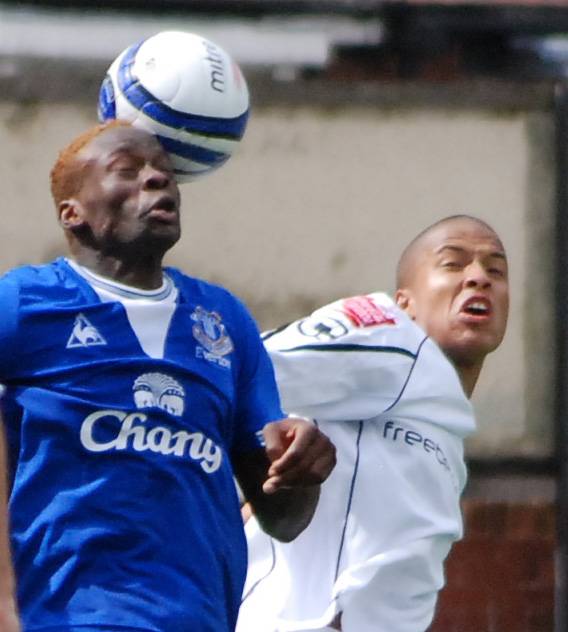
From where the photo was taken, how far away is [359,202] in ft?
21.9

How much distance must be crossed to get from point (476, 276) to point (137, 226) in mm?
1552

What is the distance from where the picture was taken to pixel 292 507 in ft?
11.5

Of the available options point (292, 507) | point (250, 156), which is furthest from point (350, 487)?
point (250, 156)

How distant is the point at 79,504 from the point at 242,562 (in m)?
0.34

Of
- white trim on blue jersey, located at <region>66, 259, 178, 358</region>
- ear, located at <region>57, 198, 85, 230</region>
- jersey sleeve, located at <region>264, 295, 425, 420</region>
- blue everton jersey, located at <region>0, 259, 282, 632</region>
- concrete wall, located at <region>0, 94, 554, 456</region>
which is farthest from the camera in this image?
concrete wall, located at <region>0, 94, 554, 456</region>

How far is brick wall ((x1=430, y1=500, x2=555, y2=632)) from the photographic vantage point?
6.54 meters

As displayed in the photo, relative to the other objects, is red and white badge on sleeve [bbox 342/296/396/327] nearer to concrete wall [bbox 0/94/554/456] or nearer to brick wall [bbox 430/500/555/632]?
concrete wall [bbox 0/94/554/456]

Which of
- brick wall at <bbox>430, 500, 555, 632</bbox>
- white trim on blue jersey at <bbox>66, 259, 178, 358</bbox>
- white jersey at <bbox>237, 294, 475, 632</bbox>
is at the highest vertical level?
white trim on blue jersey at <bbox>66, 259, 178, 358</bbox>

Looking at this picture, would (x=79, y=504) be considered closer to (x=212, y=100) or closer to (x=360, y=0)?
(x=212, y=100)

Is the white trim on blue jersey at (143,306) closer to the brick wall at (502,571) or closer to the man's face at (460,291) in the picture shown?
the man's face at (460,291)

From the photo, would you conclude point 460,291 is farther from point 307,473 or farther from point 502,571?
point 502,571

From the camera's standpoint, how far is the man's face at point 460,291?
4746 mm

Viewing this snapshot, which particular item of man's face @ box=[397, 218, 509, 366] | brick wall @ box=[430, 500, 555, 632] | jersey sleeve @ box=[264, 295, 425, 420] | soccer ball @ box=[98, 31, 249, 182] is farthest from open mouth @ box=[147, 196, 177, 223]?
brick wall @ box=[430, 500, 555, 632]

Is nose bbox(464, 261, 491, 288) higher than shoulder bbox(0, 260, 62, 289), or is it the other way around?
shoulder bbox(0, 260, 62, 289)
